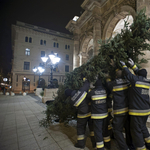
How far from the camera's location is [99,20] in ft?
26.3

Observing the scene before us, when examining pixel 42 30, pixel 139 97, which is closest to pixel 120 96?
pixel 139 97

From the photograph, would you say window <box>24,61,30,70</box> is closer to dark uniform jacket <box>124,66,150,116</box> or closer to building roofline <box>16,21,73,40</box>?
building roofline <box>16,21,73,40</box>

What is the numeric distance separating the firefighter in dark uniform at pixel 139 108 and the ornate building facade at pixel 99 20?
2398 millimetres

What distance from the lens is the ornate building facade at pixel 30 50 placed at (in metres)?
25.0

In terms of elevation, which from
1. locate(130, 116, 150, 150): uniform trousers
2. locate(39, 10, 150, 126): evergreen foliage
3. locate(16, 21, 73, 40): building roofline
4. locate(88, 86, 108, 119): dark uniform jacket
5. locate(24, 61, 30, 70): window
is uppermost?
locate(16, 21, 73, 40): building roofline

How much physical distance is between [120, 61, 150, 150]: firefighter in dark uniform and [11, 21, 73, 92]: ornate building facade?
→ 68.7 feet

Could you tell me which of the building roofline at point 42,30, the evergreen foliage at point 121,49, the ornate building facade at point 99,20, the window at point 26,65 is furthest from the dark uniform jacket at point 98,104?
the building roofline at point 42,30

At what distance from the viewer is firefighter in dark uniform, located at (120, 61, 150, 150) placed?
85.3 inches

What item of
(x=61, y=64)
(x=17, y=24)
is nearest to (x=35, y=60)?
(x=61, y=64)

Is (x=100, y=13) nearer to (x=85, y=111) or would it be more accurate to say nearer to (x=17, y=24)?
(x=85, y=111)

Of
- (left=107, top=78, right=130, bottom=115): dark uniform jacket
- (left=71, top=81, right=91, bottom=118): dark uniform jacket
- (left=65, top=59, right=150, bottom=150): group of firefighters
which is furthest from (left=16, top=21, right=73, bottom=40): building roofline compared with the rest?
(left=107, top=78, right=130, bottom=115): dark uniform jacket

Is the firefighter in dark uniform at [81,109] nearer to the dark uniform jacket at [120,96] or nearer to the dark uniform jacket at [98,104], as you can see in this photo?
the dark uniform jacket at [98,104]

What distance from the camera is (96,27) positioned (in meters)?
7.93

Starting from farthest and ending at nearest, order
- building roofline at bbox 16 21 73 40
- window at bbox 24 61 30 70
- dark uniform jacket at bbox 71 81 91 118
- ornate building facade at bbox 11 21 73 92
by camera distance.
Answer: window at bbox 24 61 30 70 → building roofline at bbox 16 21 73 40 → ornate building facade at bbox 11 21 73 92 → dark uniform jacket at bbox 71 81 91 118
